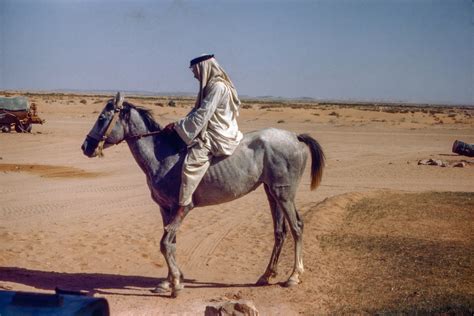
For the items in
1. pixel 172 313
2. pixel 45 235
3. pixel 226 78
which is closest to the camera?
pixel 172 313

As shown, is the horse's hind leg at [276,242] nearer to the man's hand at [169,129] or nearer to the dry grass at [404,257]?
the dry grass at [404,257]

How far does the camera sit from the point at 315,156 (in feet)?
26.1

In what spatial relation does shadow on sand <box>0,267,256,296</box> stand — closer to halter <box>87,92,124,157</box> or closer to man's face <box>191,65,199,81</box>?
halter <box>87,92,124,157</box>

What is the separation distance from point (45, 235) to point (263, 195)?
6191 mm

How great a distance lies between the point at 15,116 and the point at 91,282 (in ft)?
78.3

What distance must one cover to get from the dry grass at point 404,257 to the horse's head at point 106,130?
3.50 m

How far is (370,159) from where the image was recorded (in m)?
22.7

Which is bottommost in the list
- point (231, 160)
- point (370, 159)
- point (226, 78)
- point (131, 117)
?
point (370, 159)

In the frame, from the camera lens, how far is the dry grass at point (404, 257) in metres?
6.68

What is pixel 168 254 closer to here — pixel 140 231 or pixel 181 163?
pixel 181 163

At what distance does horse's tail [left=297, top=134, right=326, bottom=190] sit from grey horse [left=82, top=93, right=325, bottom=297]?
22cm

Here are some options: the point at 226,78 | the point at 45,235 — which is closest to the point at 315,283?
the point at 226,78

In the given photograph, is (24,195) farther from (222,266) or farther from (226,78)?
(226,78)

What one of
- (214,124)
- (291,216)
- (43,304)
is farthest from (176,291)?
(43,304)
